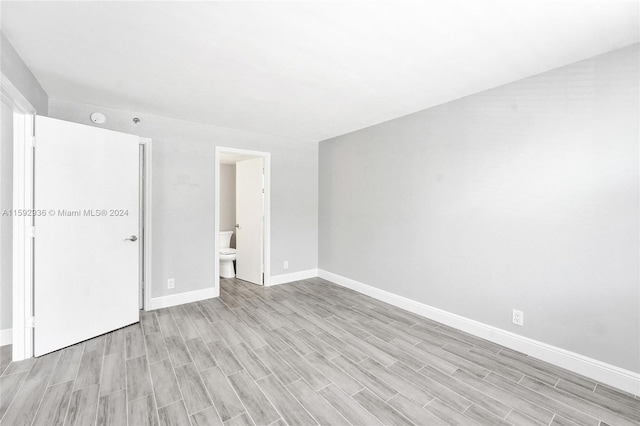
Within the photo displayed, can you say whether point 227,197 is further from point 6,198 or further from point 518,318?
point 518,318

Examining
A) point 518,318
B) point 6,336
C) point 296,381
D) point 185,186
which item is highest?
A: point 185,186

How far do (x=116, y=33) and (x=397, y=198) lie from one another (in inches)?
123

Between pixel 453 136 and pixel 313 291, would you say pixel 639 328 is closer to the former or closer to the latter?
pixel 453 136

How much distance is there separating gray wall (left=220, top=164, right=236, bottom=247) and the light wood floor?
3.40 metres

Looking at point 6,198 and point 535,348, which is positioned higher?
point 6,198

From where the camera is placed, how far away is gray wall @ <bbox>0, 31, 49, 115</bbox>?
1844mm

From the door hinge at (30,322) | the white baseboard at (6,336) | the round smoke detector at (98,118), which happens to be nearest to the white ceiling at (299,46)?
the round smoke detector at (98,118)

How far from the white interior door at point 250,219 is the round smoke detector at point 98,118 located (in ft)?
6.50

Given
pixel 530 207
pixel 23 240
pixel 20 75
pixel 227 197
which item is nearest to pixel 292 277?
pixel 227 197

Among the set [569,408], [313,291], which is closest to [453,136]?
[569,408]

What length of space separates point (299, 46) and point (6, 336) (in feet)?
12.1

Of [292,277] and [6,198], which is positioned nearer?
[6,198]

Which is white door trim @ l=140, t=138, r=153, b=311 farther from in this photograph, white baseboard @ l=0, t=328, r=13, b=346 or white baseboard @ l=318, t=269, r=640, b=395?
white baseboard @ l=318, t=269, r=640, b=395

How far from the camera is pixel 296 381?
2094mm
